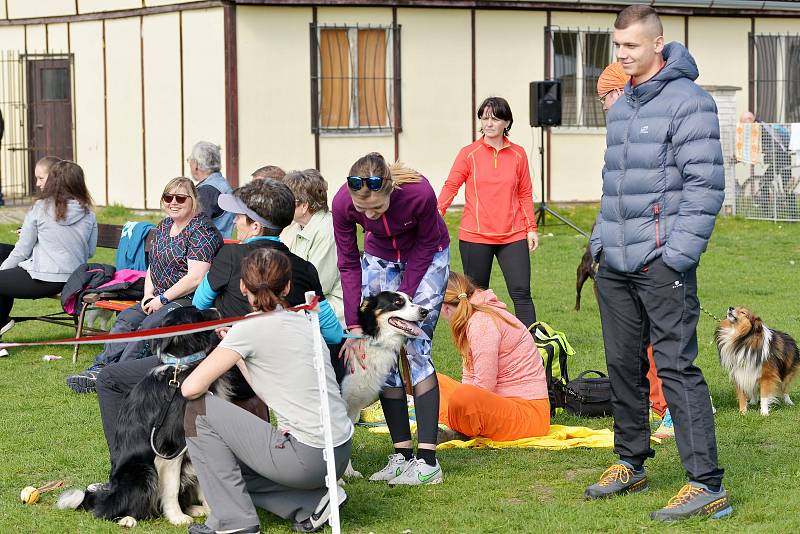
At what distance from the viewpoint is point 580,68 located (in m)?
19.8

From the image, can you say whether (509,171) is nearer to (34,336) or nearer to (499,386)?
(499,386)

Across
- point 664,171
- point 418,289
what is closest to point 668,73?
point 664,171

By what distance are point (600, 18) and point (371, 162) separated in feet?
49.9

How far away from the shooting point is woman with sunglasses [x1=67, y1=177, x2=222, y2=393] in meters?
7.20

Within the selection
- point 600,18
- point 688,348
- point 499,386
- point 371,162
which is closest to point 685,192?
point 688,348

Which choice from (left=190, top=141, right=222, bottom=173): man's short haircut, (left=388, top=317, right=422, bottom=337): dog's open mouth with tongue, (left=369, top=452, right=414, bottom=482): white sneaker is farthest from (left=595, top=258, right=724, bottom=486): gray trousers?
(left=190, top=141, right=222, bottom=173): man's short haircut

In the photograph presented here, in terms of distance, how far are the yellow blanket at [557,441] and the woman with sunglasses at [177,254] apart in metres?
1.98

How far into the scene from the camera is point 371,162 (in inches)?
209

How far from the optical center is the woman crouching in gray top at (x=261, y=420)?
459 cm

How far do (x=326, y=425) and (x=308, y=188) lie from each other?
8.34 feet

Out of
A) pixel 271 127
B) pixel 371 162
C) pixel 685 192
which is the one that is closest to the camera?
pixel 685 192

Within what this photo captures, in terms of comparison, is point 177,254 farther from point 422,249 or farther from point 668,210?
point 668,210

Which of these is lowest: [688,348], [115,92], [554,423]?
[554,423]

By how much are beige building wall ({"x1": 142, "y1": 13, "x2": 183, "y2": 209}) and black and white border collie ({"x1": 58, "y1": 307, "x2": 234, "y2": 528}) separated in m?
13.6
